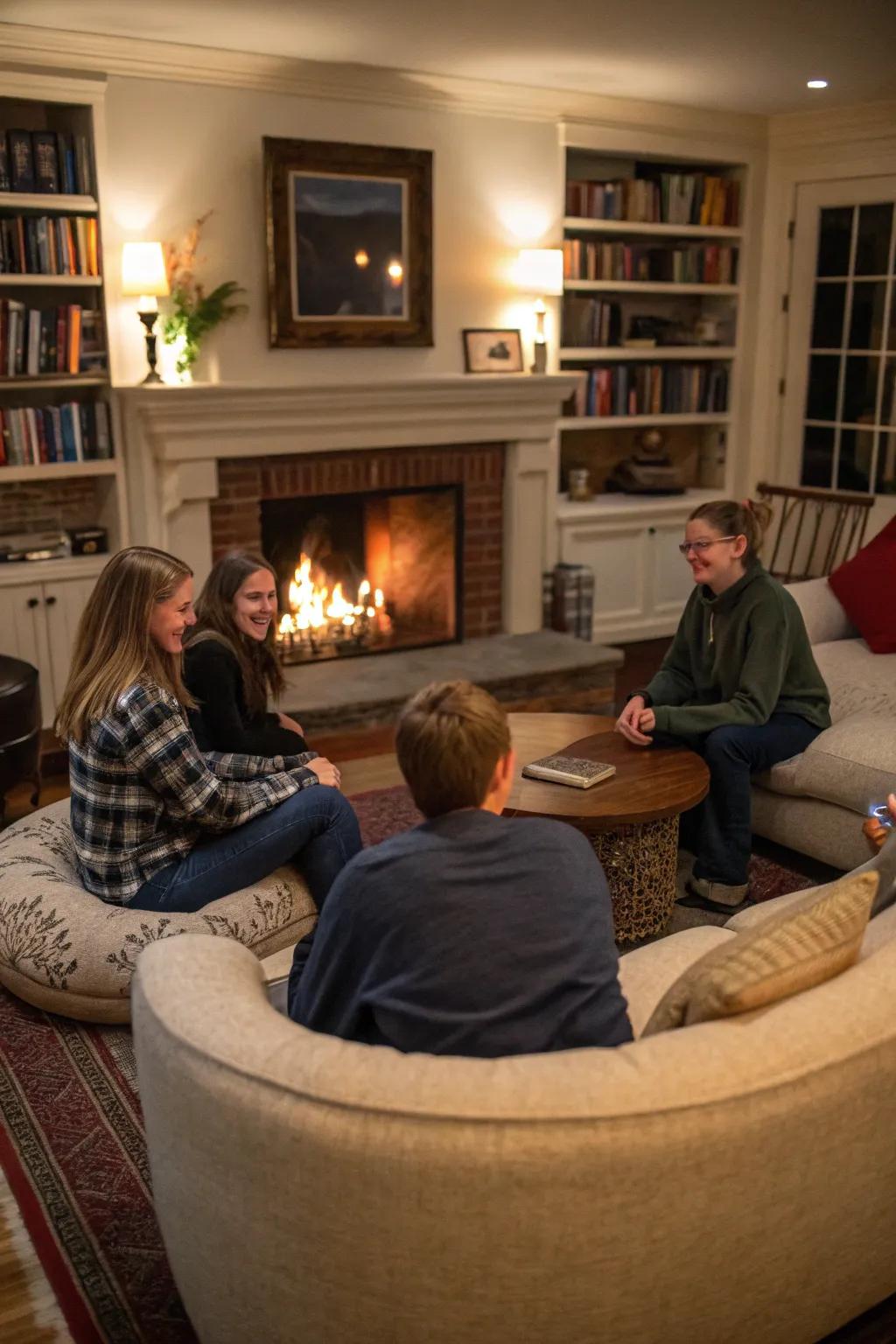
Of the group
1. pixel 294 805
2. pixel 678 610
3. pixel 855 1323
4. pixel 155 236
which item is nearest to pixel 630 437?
pixel 678 610

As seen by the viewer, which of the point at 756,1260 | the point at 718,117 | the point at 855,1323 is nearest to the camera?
the point at 756,1260

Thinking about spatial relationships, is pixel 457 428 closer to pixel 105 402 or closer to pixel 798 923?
pixel 105 402

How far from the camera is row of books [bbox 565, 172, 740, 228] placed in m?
5.86

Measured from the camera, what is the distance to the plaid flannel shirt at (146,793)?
2496 millimetres

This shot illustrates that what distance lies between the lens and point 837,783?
327 centimetres

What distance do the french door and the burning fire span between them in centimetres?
249

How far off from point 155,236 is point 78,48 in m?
0.67

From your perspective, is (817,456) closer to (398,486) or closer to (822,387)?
(822,387)

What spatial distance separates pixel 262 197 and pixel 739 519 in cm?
267

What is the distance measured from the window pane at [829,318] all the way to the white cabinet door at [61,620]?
3.88 m

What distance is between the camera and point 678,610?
21.1 feet

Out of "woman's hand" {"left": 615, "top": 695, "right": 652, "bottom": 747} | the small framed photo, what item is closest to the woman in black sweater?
"woman's hand" {"left": 615, "top": 695, "right": 652, "bottom": 747}

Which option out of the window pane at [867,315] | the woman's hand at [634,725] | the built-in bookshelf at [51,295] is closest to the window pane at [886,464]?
the window pane at [867,315]

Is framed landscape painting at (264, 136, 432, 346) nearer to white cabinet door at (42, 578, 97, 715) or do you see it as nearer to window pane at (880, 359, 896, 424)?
white cabinet door at (42, 578, 97, 715)
